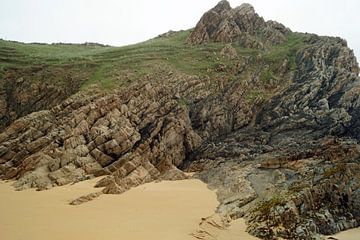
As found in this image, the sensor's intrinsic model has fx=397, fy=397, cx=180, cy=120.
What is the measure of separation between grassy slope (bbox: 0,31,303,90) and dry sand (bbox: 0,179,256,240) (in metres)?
14.7

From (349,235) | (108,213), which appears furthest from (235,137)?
(349,235)

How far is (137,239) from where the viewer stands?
1287 cm

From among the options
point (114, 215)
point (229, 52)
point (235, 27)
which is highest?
point (235, 27)

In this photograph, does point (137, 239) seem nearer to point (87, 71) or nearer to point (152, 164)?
point (152, 164)

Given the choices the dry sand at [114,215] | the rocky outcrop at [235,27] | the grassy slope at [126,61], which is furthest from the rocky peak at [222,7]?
the dry sand at [114,215]

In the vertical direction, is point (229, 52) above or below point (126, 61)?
above

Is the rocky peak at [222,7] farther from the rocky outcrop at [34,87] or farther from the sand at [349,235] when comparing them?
the sand at [349,235]

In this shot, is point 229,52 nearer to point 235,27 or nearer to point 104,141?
point 235,27

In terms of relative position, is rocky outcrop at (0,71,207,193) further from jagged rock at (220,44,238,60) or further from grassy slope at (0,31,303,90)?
jagged rock at (220,44,238,60)

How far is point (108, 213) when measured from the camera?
647 inches

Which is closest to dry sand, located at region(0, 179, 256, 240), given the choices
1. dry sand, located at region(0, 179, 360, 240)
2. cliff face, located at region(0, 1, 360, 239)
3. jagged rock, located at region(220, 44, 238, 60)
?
dry sand, located at region(0, 179, 360, 240)

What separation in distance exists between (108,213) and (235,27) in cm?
3530

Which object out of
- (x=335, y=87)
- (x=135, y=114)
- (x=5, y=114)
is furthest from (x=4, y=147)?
(x=335, y=87)

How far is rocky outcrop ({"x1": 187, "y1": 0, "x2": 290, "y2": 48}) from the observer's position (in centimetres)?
4622
